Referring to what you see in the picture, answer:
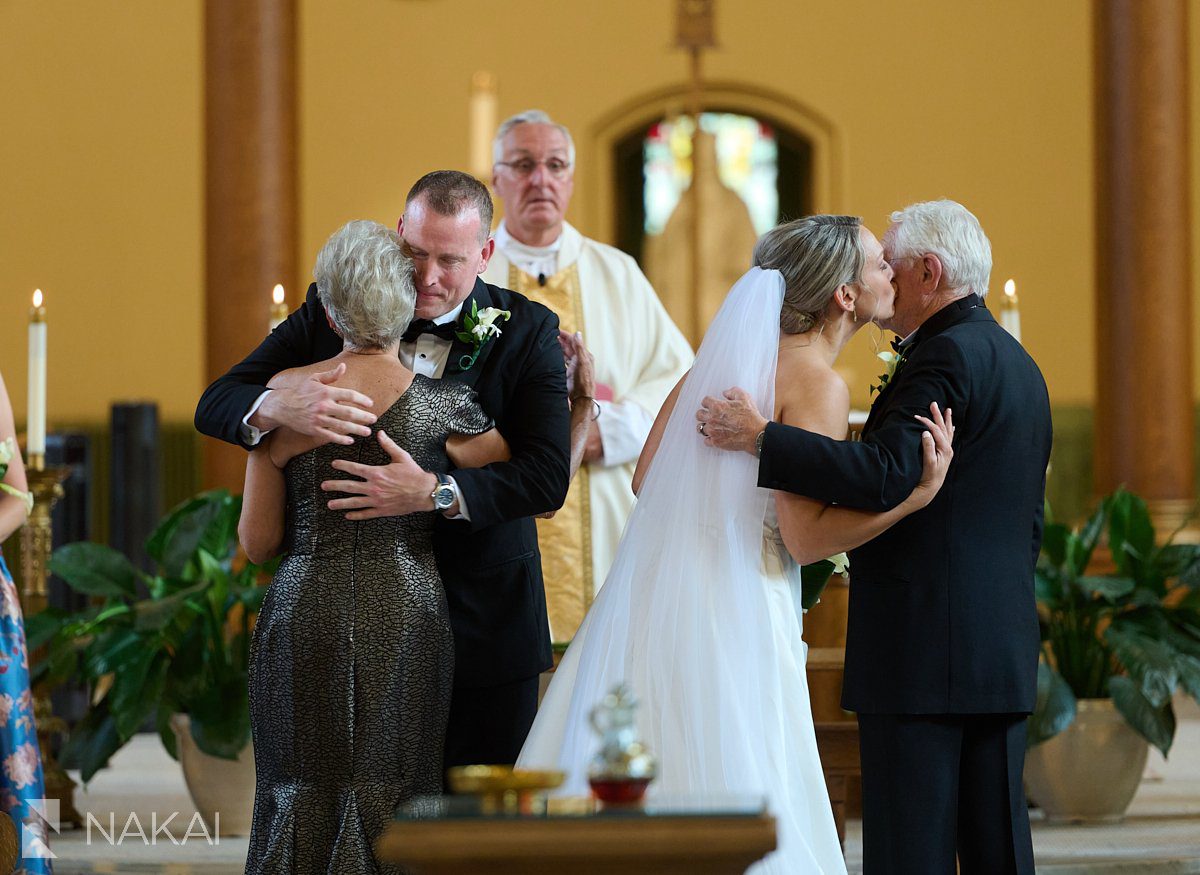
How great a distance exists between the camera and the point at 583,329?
4926 mm

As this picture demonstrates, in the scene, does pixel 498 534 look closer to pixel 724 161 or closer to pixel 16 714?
pixel 16 714

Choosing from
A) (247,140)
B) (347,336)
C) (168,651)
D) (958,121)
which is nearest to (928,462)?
(347,336)

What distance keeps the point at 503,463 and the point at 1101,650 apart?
2.94 m

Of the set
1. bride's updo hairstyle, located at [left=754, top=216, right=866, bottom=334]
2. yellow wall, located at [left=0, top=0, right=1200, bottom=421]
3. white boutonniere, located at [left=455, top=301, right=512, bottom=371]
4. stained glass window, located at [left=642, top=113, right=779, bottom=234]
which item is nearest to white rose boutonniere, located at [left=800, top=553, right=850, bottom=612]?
bride's updo hairstyle, located at [left=754, top=216, right=866, bottom=334]

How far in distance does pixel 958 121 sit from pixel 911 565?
967 centimetres

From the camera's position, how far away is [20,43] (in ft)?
40.5

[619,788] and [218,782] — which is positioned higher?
[619,788]

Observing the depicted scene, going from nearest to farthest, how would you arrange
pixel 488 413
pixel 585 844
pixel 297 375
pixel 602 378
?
pixel 585 844 → pixel 297 375 → pixel 488 413 → pixel 602 378

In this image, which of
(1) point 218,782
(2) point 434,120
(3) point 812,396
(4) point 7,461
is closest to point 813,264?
(3) point 812,396

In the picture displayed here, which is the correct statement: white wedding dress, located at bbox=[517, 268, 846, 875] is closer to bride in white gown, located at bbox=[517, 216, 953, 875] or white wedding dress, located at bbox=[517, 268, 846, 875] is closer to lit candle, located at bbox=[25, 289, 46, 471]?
bride in white gown, located at bbox=[517, 216, 953, 875]

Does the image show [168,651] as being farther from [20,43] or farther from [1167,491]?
[20,43]

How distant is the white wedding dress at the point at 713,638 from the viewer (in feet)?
9.93

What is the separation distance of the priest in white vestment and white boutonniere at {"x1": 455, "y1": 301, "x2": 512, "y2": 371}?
1470 millimetres

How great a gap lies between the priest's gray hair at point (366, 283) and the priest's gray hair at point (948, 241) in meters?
0.98
